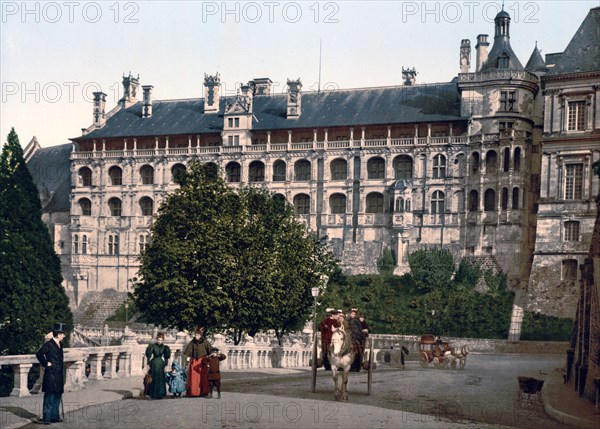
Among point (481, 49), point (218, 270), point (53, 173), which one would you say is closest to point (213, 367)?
point (218, 270)

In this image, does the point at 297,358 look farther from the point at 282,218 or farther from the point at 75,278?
the point at 75,278

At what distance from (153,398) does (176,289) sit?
80.3 feet

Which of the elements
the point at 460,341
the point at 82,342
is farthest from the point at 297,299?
the point at 82,342

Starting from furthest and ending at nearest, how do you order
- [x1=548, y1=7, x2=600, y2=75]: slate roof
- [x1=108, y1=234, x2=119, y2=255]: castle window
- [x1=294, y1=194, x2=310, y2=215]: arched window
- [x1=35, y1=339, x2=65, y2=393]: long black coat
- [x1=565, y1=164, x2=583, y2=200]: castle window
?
[x1=108, y1=234, x2=119, y2=255]: castle window < [x1=294, y1=194, x2=310, y2=215]: arched window < [x1=565, y1=164, x2=583, y2=200]: castle window < [x1=548, y1=7, x2=600, y2=75]: slate roof < [x1=35, y1=339, x2=65, y2=393]: long black coat

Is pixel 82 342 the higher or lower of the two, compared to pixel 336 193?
lower

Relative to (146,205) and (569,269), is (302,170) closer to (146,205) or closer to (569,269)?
(146,205)

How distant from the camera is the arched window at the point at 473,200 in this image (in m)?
78.0

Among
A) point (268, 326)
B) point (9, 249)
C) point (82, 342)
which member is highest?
point (9, 249)

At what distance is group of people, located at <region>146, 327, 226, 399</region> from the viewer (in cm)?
2258

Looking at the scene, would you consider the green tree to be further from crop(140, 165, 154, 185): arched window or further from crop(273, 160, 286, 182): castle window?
crop(140, 165, 154, 185): arched window

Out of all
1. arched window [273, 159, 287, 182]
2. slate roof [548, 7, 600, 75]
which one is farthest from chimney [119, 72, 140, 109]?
slate roof [548, 7, 600, 75]

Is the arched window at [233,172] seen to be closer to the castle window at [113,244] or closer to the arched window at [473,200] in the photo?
the castle window at [113,244]

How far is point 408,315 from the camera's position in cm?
6844

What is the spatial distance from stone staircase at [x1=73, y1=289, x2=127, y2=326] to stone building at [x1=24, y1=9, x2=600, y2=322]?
1.02 meters
